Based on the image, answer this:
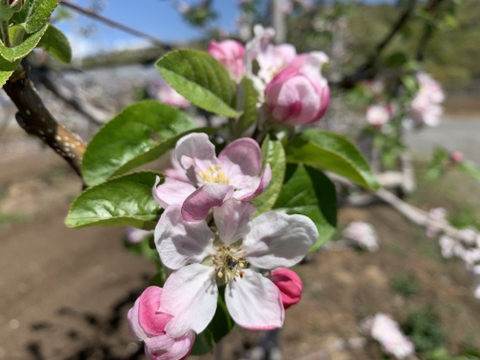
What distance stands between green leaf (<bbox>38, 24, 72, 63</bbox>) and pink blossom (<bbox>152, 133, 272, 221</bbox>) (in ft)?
0.87

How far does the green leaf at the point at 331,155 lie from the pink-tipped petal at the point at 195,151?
203 mm

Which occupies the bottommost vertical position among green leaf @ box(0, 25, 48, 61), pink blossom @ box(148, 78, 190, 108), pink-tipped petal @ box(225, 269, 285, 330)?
pink blossom @ box(148, 78, 190, 108)

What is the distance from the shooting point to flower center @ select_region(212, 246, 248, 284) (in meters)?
0.54

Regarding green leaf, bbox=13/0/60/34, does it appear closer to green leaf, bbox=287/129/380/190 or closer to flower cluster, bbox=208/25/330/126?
flower cluster, bbox=208/25/330/126

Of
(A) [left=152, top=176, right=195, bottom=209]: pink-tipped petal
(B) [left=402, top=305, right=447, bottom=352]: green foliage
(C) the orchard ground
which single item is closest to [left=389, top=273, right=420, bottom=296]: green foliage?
(C) the orchard ground

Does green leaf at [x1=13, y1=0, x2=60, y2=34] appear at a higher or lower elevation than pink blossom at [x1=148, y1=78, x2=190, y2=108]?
higher

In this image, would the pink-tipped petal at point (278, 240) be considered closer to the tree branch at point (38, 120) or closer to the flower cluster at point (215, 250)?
the flower cluster at point (215, 250)

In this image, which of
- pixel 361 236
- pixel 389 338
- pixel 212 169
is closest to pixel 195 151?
pixel 212 169

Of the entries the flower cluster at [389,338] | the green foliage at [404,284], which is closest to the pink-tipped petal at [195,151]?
the flower cluster at [389,338]

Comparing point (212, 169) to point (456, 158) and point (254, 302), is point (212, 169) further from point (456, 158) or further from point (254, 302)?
point (456, 158)

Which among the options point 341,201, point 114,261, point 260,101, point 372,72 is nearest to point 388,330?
point 341,201

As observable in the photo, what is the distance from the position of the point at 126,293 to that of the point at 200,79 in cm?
359

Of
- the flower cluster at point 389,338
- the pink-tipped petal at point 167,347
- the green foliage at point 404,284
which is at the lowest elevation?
the green foliage at point 404,284

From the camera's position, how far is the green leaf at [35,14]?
0.44 m
